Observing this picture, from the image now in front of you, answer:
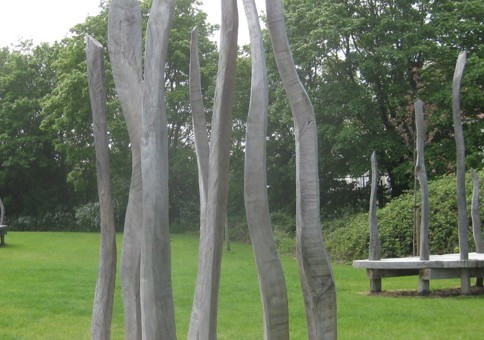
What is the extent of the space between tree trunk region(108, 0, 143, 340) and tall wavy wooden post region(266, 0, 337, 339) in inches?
33.7

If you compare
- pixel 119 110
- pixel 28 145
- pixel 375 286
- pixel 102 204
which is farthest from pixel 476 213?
pixel 28 145

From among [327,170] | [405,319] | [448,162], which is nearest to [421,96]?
[448,162]

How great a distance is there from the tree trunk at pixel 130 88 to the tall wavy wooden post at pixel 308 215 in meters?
0.86

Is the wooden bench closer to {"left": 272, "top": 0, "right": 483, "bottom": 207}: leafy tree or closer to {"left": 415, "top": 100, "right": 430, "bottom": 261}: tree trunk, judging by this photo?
{"left": 415, "top": 100, "right": 430, "bottom": 261}: tree trunk

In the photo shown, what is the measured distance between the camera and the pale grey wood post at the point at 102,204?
4211 mm

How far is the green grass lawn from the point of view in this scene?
6922 mm

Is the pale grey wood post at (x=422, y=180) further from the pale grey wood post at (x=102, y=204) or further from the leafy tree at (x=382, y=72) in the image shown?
the leafy tree at (x=382, y=72)

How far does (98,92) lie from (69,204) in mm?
28062

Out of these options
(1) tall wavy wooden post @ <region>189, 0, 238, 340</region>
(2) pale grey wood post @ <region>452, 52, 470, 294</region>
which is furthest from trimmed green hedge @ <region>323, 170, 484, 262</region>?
(1) tall wavy wooden post @ <region>189, 0, 238, 340</region>

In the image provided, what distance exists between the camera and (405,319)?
7.62 meters

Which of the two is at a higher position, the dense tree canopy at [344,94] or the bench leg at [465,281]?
the dense tree canopy at [344,94]

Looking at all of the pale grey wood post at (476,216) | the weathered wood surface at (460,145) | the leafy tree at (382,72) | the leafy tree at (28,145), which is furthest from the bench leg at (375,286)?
the leafy tree at (28,145)

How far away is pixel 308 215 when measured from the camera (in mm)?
3383

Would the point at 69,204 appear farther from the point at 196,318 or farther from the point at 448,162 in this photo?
the point at 196,318
